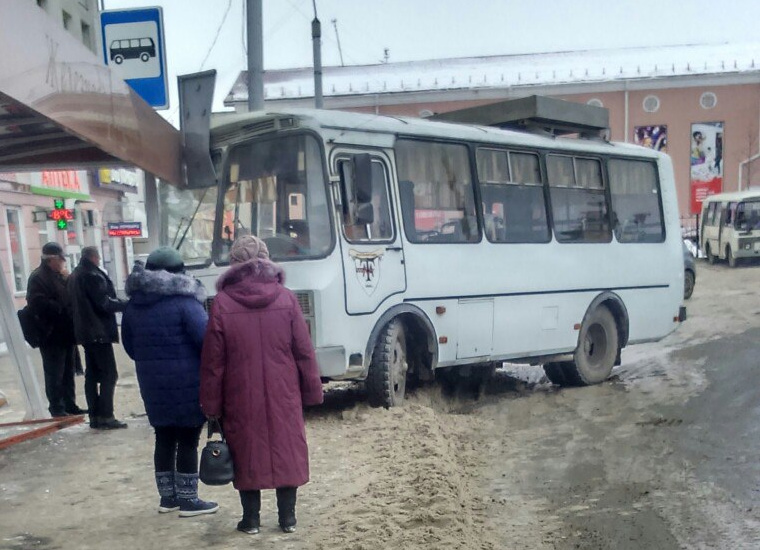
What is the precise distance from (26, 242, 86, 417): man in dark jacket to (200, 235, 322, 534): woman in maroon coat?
4.72m

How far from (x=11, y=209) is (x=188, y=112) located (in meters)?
17.9

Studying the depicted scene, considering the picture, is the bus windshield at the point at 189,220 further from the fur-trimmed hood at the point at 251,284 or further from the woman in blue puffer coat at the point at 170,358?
the fur-trimmed hood at the point at 251,284

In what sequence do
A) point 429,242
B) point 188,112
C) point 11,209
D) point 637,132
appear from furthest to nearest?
point 637,132 < point 11,209 < point 429,242 < point 188,112

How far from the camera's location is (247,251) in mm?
4785

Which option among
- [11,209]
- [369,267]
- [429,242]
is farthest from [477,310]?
[11,209]

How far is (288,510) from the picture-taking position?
16.2 ft

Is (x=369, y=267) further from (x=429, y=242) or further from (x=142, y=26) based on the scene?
(x=142, y=26)

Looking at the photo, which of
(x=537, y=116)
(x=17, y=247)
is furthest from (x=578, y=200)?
(x=17, y=247)

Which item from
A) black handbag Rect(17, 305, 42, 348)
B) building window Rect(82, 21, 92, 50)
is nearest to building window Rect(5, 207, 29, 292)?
building window Rect(82, 21, 92, 50)

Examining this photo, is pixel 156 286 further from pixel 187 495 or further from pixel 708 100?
pixel 708 100

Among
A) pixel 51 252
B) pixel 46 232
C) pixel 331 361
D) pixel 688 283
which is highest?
pixel 46 232

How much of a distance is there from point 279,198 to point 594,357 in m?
5.18

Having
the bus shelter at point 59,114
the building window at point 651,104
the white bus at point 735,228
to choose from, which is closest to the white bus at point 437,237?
the bus shelter at point 59,114

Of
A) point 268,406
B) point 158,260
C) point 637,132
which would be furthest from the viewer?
point 637,132
